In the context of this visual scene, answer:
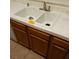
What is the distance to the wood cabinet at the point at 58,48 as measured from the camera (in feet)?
6.48

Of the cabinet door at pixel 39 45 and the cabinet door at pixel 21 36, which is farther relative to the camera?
the cabinet door at pixel 21 36

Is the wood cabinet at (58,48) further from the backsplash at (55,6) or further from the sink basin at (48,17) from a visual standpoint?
the backsplash at (55,6)

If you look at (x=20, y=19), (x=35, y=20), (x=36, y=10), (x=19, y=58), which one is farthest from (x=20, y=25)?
(x=19, y=58)

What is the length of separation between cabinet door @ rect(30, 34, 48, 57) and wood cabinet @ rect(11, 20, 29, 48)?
156mm

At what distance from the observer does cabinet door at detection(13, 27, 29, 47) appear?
2.48 metres

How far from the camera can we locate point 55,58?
2266 millimetres

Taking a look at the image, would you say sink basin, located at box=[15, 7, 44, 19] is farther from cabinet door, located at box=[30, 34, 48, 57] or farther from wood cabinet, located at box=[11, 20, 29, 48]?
cabinet door, located at box=[30, 34, 48, 57]

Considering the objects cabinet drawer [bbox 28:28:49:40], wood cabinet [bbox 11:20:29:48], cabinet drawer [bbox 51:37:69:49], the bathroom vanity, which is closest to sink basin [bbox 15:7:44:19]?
the bathroom vanity

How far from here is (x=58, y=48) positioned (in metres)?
2.05

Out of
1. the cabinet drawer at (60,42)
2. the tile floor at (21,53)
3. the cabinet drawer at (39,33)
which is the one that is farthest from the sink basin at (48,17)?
the tile floor at (21,53)

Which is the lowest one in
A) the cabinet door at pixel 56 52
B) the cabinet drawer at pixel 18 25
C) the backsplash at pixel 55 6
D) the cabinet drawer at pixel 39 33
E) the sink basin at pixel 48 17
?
the cabinet door at pixel 56 52

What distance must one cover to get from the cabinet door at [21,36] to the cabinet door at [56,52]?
1.87ft

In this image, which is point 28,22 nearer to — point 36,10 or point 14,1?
point 36,10

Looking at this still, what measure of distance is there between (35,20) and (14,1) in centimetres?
105
